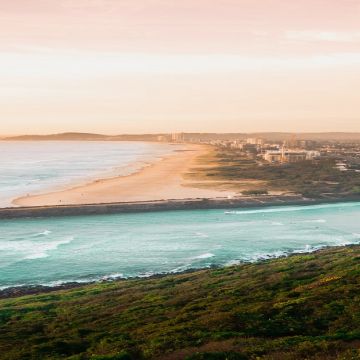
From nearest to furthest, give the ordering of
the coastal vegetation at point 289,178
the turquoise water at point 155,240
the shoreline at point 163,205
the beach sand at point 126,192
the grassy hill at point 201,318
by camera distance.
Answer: the grassy hill at point 201,318
the turquoise water at point 155,240
the shoreline at point 163,205
the beach sand at point 126,192
the coastal vegetation at point 289,178

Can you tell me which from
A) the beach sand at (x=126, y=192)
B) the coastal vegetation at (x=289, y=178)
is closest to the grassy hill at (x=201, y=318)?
the beach sand at (x=126, y=192)

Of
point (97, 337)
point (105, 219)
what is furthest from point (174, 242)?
point (97, 337)

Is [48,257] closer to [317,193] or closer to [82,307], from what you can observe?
[82,307]

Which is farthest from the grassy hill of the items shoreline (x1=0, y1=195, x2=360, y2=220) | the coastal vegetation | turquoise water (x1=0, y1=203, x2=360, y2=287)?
the coastal vegetation

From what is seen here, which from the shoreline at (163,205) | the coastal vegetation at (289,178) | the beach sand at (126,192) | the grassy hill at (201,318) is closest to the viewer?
the grassy hill at (201,318)

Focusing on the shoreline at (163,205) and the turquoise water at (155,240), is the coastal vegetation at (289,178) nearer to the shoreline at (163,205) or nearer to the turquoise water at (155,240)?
the shoreline at (163,205)

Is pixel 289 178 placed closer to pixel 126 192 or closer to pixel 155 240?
pixel 126 192
